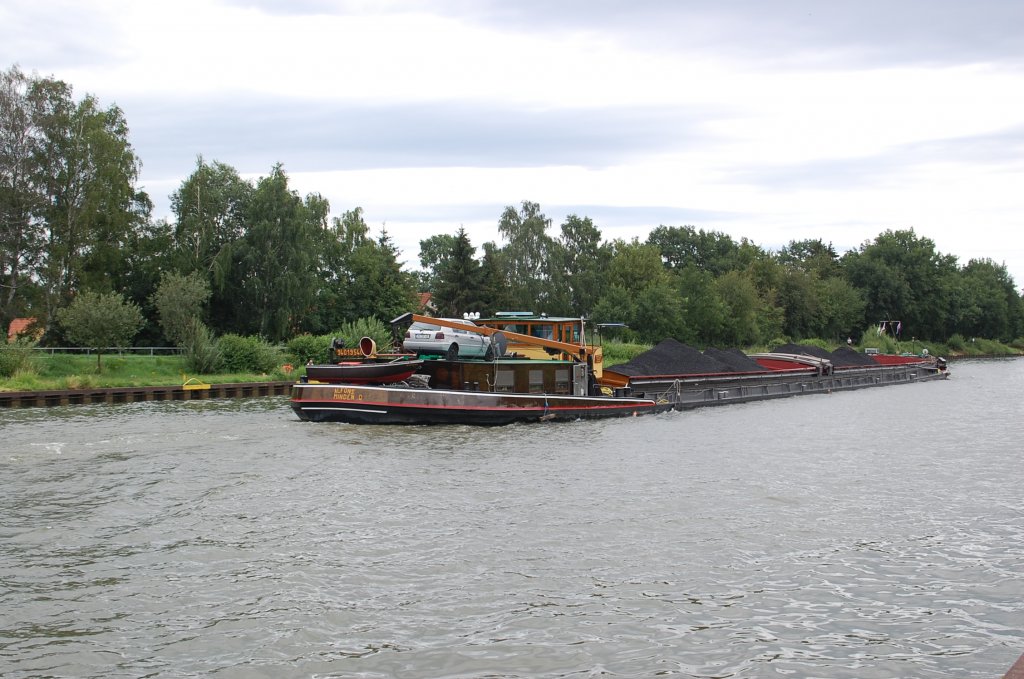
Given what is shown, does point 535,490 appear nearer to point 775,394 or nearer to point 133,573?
point 133,573

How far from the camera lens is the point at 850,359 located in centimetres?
5609

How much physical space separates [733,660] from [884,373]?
161 ft

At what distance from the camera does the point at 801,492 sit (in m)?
17.8

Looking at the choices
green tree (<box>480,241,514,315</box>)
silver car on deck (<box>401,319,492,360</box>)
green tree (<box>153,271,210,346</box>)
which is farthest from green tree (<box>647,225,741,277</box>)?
silver car on deck (<box>401,319,492,360</box>)

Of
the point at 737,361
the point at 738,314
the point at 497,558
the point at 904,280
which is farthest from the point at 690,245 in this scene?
the point at 497,558

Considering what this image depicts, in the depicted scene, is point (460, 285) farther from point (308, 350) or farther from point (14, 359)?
point (14, 359)

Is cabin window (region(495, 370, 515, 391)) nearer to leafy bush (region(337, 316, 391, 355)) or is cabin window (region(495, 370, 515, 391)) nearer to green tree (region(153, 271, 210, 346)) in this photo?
leafy bush (region(337, 316, 391, 355))

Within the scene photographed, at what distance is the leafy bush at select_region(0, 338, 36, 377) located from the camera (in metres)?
36.6

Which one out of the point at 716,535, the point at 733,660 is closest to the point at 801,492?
the point at 716,535

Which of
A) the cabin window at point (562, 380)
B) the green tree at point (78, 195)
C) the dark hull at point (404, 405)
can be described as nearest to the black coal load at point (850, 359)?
the cabin window at point (562, 380)

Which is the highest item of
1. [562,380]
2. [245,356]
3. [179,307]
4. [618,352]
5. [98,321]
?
[179,307]

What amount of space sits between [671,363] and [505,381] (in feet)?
47.0

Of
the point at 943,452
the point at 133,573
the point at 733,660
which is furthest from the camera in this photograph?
the point at 943,452

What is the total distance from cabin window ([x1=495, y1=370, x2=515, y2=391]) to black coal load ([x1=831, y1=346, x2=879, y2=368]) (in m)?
31.6
